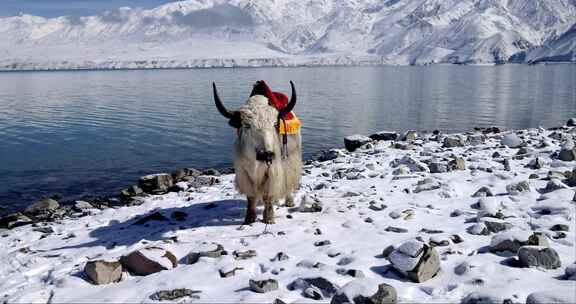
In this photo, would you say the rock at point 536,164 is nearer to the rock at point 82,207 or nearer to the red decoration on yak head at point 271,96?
the red decoration on yak head at point 271,96

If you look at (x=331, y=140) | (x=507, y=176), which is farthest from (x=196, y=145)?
(x=507, y=176)

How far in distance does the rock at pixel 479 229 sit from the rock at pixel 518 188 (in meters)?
1.67

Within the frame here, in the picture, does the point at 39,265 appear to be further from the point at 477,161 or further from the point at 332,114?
the point at 332,114

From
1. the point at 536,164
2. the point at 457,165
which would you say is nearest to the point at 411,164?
the point at 457,165

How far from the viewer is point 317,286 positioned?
420cm

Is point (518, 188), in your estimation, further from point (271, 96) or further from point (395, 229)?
point (271, 96)

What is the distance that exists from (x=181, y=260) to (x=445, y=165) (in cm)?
556

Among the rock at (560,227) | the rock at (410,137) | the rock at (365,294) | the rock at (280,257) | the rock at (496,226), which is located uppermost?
the rock at (560,227)

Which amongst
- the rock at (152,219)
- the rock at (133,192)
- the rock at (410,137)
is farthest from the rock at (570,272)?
the rock at (410,137)

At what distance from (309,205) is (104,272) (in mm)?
3177

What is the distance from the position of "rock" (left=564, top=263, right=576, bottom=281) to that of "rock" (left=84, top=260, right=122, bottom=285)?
405cm

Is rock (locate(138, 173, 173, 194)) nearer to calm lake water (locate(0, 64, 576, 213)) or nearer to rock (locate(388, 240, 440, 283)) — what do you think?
calm lake water (locate(0, 64, 576, 213))

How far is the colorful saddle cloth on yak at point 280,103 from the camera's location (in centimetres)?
662

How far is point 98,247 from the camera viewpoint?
6199mm
